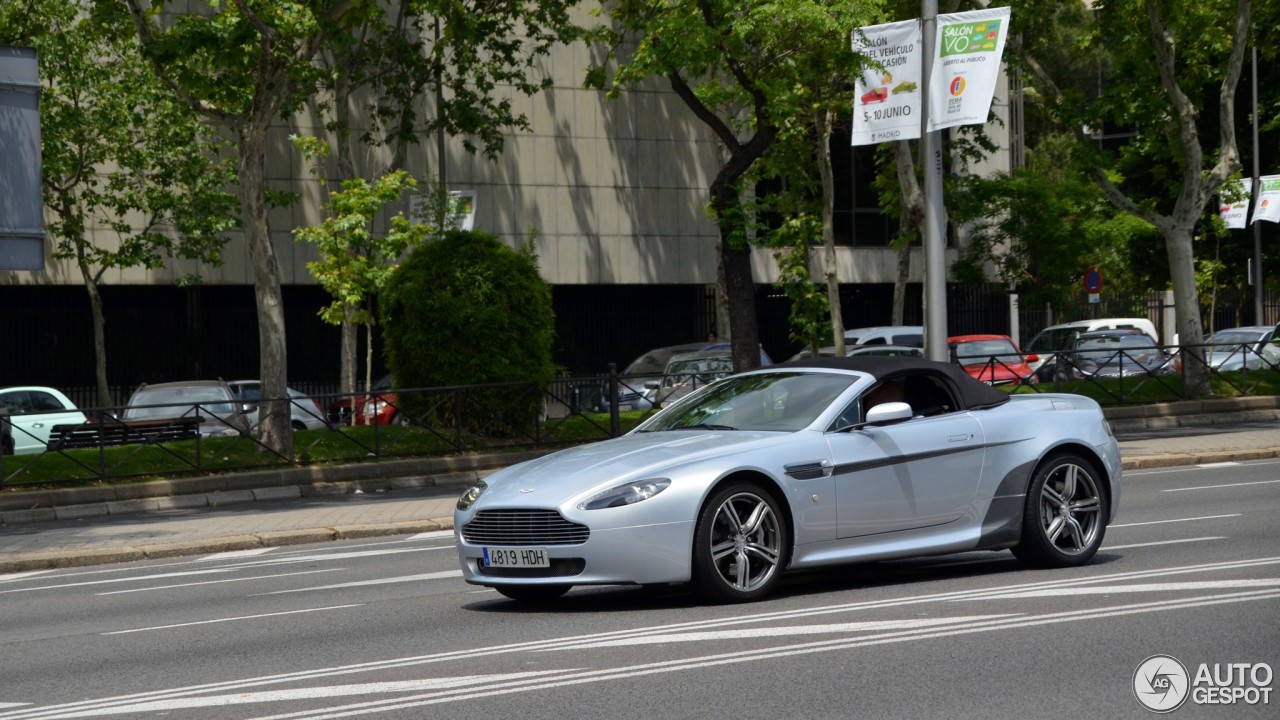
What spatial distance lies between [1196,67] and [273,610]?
25021 mm

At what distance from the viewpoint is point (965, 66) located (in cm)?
1880

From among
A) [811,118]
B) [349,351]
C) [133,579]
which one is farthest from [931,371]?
[811,118]

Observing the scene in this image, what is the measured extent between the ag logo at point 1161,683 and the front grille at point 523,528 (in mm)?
3225

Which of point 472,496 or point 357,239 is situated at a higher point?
point 357,239

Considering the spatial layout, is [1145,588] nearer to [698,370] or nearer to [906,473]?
[906,473]

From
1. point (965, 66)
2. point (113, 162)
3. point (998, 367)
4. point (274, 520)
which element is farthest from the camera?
point (113, 162)

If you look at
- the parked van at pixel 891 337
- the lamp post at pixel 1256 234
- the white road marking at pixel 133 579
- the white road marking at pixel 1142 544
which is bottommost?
the white road marking at pixel 133 579

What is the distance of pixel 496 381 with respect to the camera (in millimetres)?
24422

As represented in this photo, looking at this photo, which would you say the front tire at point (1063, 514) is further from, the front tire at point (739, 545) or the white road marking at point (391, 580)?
the white road marking at point (391, 580)

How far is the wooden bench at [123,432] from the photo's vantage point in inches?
858

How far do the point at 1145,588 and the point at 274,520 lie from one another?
11405mm

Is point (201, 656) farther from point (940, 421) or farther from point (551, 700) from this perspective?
point (940, 421)

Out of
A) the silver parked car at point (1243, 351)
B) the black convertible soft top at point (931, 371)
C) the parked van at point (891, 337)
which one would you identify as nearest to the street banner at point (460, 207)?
the parked van at point (891, 337)

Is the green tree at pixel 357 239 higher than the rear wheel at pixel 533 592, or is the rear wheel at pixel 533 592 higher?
the green tree at pixel 357 239
